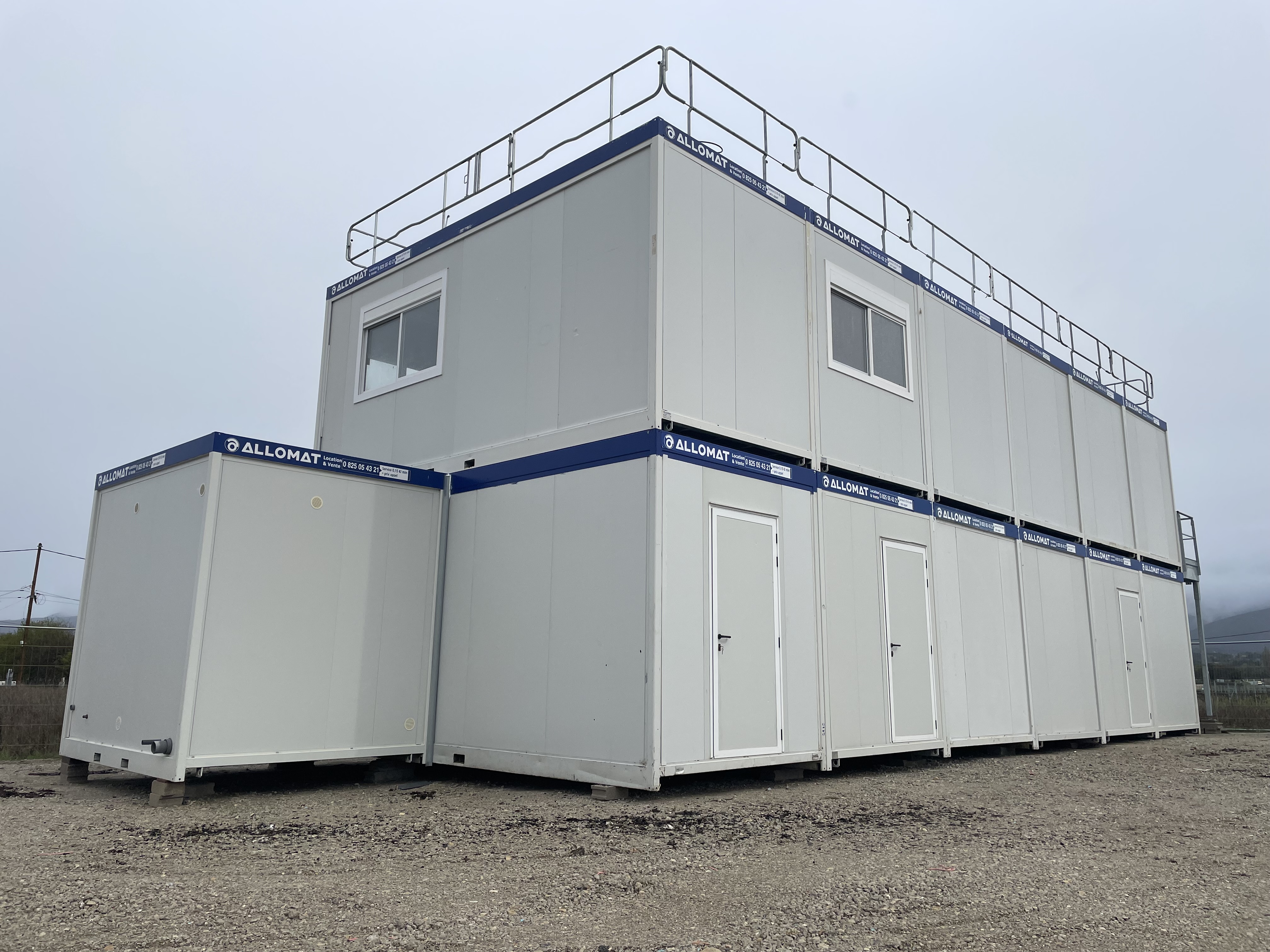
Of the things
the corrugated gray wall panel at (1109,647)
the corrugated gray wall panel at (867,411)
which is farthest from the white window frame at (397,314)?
the corrugated gray wall panel at (1109,647)

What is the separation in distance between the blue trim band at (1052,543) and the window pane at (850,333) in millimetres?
4423

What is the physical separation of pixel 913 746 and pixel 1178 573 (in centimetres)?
1218

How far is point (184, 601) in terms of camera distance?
8.38m

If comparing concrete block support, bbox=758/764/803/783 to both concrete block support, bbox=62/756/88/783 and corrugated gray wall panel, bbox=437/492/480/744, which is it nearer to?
corrugated gray wall panel, bbox=437/492/480/744

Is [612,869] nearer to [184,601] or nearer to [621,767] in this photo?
[621,767]

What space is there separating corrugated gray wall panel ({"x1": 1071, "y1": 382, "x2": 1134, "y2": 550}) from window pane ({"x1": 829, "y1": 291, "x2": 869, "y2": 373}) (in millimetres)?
6912

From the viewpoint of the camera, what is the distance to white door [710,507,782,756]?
8.89 meters

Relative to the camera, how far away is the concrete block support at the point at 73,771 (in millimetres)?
9664

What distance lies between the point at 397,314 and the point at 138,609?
5254 mm

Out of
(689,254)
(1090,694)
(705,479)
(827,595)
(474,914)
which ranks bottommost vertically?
(474,914)

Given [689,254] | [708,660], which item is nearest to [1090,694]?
[708,660]

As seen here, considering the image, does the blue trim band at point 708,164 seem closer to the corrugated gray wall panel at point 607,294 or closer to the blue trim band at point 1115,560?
the corrugated gray wall panel at point 607,294

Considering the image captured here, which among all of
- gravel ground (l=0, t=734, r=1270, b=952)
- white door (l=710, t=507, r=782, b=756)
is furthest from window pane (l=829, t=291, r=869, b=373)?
gravel ground (l=0, t=734, r=1270, b=952)

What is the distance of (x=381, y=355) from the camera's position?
12.9 m
